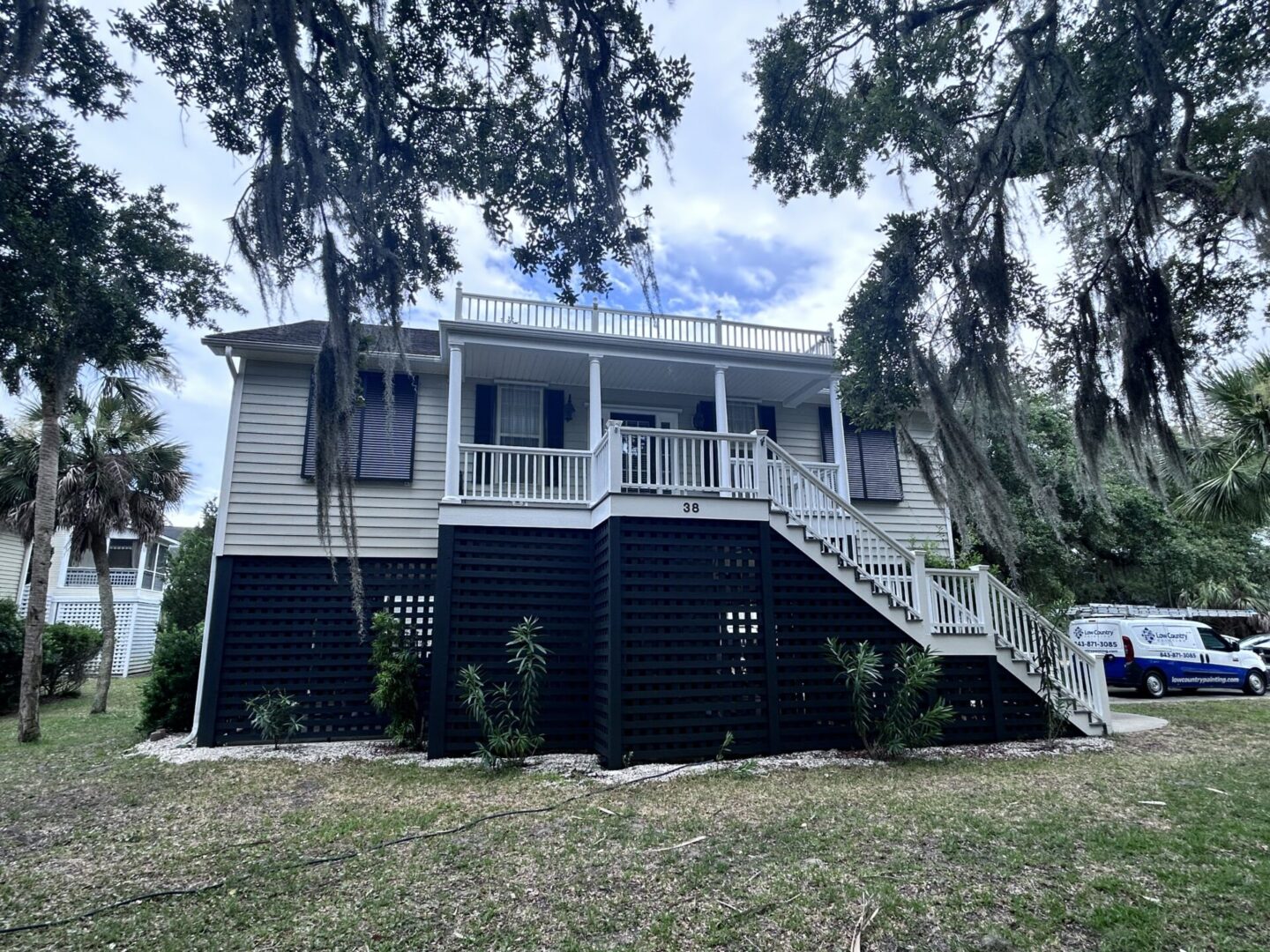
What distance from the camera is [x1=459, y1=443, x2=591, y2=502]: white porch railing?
8328mm

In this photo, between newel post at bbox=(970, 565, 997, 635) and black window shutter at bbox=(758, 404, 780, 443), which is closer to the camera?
newel post at bbox=(970, 565, 997, 635)

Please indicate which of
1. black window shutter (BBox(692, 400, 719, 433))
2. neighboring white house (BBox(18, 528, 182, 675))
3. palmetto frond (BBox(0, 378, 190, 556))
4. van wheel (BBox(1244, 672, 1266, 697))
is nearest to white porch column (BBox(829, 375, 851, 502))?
black window shutter (BBox(692, 400, 719, 433))

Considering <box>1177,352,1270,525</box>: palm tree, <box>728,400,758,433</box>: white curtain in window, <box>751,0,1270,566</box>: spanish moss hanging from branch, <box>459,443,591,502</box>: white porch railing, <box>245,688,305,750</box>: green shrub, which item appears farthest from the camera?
<box>728,400,758,433</box>: white curtain in window

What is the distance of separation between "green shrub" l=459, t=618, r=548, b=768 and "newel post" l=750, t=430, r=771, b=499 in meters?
2.84

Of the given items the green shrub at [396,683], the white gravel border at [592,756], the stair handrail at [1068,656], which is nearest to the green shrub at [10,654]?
the white gravel border at [592,756]

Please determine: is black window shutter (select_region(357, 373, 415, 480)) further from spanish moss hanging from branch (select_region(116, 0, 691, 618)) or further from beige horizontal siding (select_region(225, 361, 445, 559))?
spanish moss hanging from branch (select_region(116, 0, 691, 618))

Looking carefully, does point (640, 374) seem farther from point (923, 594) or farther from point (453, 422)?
point (923, 594)

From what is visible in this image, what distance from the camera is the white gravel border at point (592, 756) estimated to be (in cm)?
654

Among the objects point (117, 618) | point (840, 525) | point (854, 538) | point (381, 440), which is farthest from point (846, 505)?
point (117, 618)

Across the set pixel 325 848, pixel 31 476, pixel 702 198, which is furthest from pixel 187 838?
pixel 31 476

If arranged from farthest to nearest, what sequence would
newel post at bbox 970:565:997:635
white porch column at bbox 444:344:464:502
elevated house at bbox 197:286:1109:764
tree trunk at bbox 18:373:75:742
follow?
tree trunk at bbox 18:373:75:742, white porch column at bbox 444:344:464:502, newel post at bbox 970:565:997:635, elevated house at bbox 197:286:1109:764

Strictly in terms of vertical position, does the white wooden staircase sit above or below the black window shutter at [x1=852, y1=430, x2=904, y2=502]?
below

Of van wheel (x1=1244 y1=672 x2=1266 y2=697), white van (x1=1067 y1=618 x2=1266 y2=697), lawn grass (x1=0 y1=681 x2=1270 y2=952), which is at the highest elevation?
white van (x1=1067 y1=618 x2=1266 y2=697)

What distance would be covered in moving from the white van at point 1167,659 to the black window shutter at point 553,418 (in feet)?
35.8
